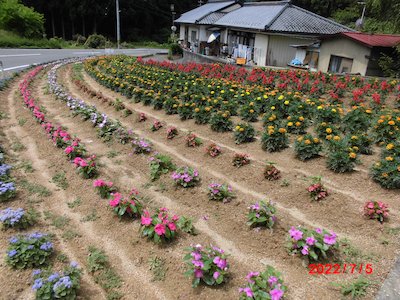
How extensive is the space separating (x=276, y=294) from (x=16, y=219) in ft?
12.3

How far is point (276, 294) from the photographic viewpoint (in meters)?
3.15

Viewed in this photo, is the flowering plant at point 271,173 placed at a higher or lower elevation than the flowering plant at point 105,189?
higher

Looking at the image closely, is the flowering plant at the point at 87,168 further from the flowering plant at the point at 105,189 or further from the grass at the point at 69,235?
the grass at the point at 69,235

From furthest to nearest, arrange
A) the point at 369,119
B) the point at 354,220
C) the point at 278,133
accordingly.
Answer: the point at 369,119 < the point at 278,133 < the point at 354,220

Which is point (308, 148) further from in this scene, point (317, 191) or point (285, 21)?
point (285, 21)

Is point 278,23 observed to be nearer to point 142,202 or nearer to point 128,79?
point 128,79

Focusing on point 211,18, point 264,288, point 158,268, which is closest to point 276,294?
point 264,288

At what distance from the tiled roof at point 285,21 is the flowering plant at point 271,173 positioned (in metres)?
17.6

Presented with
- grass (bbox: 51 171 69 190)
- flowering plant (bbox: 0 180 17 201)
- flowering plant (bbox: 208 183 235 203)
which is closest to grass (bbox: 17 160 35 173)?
grass (bbox: 51 171 69 190)

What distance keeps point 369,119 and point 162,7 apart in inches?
2273

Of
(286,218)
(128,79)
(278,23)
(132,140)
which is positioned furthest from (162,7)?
(286,218)

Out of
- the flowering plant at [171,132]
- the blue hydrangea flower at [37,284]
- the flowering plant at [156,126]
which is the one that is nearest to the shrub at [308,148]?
the flowering plant at [171,132]

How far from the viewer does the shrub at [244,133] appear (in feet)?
23.5

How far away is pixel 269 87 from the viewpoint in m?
12.1
